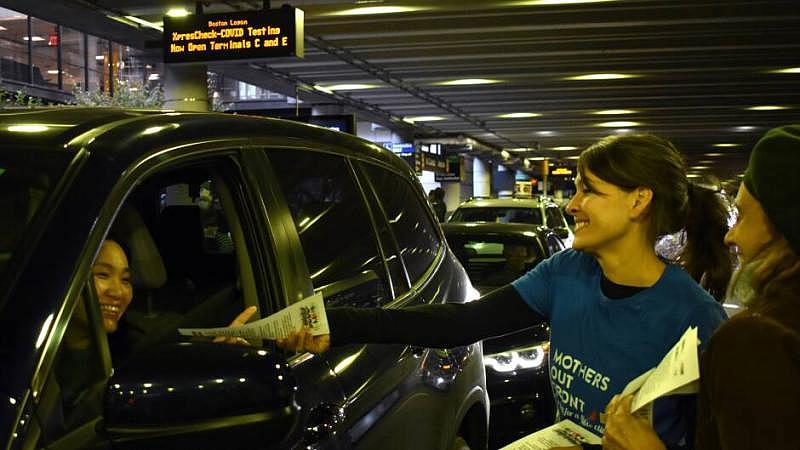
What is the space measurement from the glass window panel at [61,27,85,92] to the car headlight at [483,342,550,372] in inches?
1223

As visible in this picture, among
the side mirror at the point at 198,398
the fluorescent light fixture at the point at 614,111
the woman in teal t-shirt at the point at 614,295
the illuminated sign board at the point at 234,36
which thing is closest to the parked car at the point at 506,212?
the illuminated sign board at the point at 234,36

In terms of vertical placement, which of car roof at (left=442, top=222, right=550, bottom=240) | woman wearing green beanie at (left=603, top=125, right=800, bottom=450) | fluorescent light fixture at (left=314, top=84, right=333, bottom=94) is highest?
fluorescent light fixture at (left=314, top=84, right=333, bottom=94)

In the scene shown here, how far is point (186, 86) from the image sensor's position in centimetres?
1681

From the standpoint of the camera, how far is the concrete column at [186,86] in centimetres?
1680

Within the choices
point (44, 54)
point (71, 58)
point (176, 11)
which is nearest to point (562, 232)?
point (176, 11)

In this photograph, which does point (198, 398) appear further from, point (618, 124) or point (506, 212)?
point (618, 124)

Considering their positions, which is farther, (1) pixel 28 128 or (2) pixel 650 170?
(2) pixel 650 170

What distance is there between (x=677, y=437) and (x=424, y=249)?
1.96 metres

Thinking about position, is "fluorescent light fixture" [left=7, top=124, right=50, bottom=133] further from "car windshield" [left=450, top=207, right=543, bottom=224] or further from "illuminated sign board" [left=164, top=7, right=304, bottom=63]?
"car windshield" [left=450, top=207, right=543, bottom=224]

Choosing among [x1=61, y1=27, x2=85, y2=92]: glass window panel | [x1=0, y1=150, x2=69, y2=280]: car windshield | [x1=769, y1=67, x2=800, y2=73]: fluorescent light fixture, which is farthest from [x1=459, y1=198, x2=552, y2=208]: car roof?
[x1=61, y1=27, x2=85, y2=92]: glass window panel

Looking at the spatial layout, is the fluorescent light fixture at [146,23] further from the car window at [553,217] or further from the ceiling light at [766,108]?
the ceiling light at [766,108]

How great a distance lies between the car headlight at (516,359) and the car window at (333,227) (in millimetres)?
3348

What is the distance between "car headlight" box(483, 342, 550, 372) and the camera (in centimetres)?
665

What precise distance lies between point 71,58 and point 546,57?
2163cm
